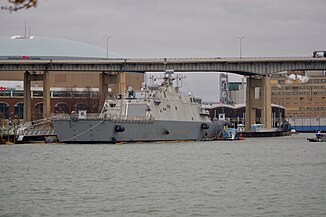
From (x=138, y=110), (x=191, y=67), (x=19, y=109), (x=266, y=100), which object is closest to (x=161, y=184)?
(x=138, y=110)

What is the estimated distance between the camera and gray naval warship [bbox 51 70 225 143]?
95.8 meters

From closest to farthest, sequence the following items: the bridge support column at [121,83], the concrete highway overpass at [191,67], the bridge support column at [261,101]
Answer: the concrete highway overpass at [191,67], the bridge support column at [121,83], the bridge support column at [261,101]

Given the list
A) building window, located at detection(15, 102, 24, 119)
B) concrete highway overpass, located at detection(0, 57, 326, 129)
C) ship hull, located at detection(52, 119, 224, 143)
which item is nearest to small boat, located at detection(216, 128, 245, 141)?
concrete highway overpass, located at detection(0, 57, 326, 129)

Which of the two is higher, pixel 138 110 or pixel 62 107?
pixel 62 107

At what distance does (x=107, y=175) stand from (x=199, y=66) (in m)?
86.0

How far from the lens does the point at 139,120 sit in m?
97.6

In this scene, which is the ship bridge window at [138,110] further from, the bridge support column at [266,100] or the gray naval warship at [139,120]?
the bridge support column at [266,100]

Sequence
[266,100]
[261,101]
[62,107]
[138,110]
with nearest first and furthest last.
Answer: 1. [138,110]
2. [266,100]
3. [261,101]
4. [62,107]

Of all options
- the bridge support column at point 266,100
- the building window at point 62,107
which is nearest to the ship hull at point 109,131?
the bridge support column at point 266,100

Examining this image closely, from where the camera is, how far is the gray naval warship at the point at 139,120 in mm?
95812

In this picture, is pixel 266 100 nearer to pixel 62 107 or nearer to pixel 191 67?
pixel 191 67

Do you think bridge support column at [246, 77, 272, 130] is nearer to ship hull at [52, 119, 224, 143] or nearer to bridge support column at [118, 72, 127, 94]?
bridge support column at [118, 72, 127, 94]

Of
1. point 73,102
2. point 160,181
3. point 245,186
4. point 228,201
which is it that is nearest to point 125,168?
point 160,181

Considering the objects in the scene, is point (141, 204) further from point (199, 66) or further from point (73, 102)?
point (73, 102)
